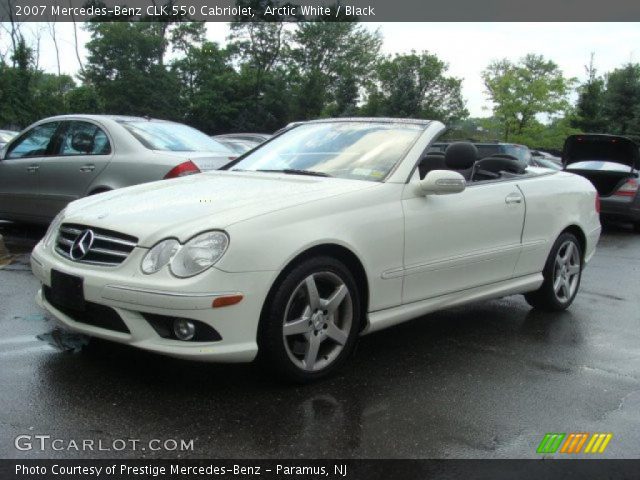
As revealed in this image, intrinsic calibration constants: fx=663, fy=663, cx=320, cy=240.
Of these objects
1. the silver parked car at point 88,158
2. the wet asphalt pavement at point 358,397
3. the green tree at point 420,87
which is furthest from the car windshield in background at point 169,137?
the green tree at point 420,87

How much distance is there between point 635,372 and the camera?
4207 mm

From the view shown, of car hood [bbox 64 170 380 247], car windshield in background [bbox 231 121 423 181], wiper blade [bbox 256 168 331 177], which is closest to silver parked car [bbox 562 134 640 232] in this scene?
car windshield in background [bbox 231 121 423 181]

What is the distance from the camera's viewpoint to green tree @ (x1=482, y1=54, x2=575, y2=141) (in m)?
43.3

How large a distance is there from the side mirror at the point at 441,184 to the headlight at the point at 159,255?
1.65 m

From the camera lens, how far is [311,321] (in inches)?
143

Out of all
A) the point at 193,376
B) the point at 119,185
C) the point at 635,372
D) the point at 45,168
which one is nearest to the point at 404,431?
the point at 193,376

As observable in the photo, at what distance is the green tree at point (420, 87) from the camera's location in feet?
145

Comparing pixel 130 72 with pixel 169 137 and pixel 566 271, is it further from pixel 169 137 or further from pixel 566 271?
pixel 566 271

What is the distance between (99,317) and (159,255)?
1.59ft

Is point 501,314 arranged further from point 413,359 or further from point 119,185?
point 119,185

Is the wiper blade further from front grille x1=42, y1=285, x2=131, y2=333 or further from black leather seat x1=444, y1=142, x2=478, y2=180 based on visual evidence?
front grille x1=42, y1=285, x2=131, y2=333

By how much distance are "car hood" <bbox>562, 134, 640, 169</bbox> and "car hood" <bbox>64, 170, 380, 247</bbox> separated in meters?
9.54

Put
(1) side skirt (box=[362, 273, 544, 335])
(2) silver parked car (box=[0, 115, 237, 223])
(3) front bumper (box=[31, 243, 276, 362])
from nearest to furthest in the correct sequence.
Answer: (3) front bumper (box=[31, 243, 276, 362]) < (1) side skirt (box=[362, 273, 544, 335]) < (2) silver parked car (box=[0, 115, 237, 223])

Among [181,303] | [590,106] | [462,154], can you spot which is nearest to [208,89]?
[590,106]
